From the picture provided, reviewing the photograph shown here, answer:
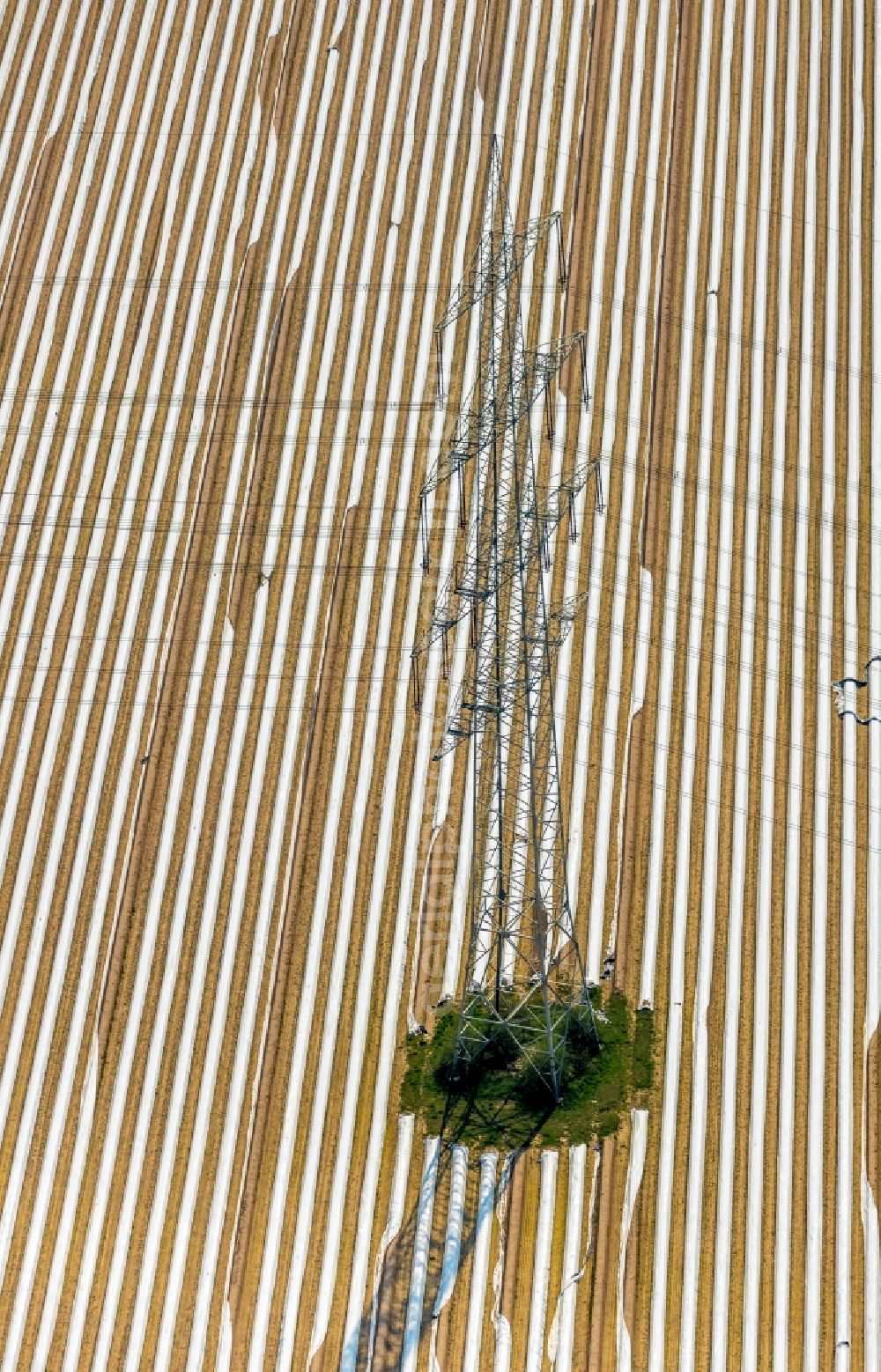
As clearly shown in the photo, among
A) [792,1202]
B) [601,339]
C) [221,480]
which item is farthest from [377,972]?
[601,339]

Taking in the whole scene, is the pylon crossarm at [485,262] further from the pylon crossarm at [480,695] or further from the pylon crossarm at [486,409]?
the pylon crossarm at [480,695]

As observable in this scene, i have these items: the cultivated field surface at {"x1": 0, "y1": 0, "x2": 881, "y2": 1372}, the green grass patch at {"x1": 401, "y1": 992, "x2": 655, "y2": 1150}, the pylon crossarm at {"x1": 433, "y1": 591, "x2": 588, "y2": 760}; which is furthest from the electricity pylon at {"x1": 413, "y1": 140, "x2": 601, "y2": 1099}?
the cultivated field surface at {"x1": 0, "y1": 0, "x2": 881, "y2": 1372}

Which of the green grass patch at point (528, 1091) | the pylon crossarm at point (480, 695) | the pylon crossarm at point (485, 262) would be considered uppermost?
the pylon crossarm at point (485, 262)

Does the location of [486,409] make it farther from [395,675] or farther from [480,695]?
[480,695]

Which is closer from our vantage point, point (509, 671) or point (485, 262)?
point (509, 671)

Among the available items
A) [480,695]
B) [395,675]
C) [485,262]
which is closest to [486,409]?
[485,262]

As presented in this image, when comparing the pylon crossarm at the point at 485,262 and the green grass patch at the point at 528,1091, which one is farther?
the pylon crossarm at the point at 485,262

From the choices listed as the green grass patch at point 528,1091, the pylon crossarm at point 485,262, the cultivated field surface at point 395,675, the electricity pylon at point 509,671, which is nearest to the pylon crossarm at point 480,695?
the electricity pylon at point 509,671
